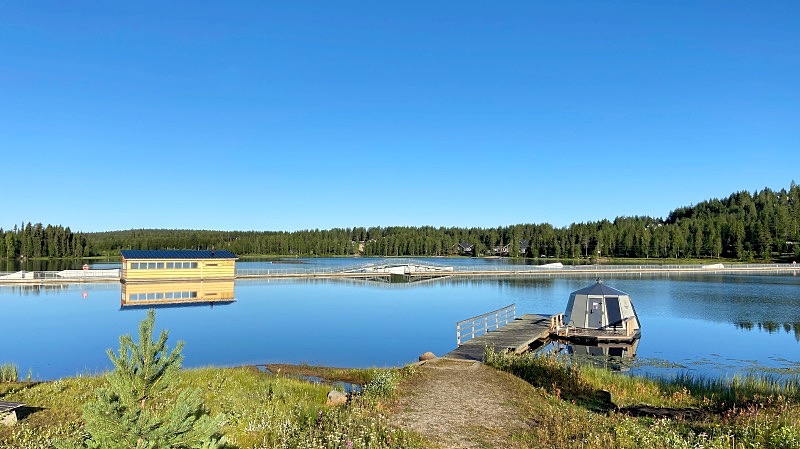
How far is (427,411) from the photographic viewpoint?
1238 centimetres

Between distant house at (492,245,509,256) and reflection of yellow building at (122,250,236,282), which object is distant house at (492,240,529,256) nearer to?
distant house at (492,245,509,256)

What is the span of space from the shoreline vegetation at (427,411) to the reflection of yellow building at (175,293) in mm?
26039

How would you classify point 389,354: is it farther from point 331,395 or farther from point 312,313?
point 312,313

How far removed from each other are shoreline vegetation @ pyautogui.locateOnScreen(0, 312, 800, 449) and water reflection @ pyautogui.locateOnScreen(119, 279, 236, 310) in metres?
25.4

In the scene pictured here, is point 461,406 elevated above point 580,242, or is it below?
below

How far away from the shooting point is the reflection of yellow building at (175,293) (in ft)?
146

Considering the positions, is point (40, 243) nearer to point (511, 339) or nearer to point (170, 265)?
point (170, 265)

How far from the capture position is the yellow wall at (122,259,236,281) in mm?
53781

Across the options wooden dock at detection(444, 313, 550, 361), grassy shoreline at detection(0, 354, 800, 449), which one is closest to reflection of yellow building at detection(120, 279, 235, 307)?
wooden dock at detection(444, 313, 550, 361)

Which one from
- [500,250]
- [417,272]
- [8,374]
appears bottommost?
[8,374]

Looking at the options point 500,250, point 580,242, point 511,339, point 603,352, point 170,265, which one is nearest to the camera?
point 511,339

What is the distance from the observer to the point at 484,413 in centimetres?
1217

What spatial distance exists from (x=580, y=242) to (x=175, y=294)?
125 metres

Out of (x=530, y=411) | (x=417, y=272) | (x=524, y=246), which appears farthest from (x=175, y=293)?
(x=524, y=246)
